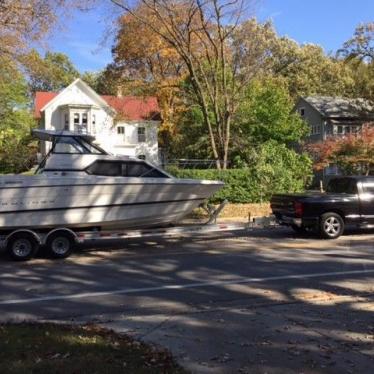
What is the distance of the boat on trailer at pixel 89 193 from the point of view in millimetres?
13188

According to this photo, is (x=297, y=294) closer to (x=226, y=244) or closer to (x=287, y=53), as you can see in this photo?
(x=226, y=244)

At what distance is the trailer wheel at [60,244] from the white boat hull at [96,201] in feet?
1.08

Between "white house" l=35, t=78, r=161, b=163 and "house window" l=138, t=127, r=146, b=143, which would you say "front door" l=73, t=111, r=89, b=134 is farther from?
"house window" l=138, t=127, r=146, b=143

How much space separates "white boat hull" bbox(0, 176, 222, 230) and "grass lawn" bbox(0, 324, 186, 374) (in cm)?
699

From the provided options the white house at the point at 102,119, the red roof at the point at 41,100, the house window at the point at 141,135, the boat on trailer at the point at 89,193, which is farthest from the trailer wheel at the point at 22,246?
the red roof at the point at 41,100

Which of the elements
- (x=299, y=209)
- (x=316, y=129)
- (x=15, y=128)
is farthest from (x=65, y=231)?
(x=316, y=129)

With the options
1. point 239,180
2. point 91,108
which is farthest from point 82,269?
point 91,108

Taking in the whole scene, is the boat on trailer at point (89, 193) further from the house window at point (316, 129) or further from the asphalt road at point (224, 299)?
the house window at point (316, 129)

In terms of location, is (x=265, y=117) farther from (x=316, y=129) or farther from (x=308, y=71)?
(x=308, y=71)

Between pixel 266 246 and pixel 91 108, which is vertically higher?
pixel 91 108

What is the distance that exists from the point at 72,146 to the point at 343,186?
7869 millimetres

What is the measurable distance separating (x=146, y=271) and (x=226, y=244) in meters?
4.26

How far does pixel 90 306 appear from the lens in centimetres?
833

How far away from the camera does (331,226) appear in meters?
16.2
